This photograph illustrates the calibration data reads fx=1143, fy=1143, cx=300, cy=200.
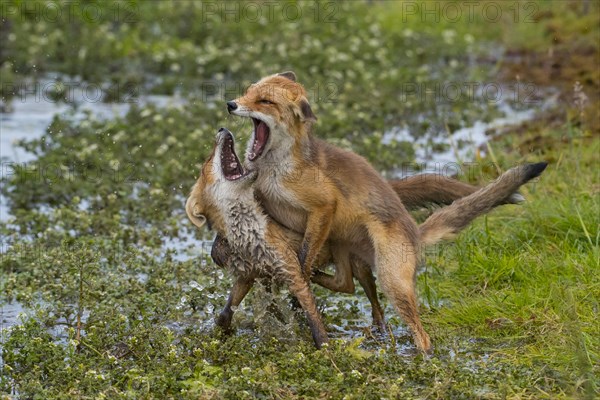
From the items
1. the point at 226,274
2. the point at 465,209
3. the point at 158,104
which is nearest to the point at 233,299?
the point at 226,274

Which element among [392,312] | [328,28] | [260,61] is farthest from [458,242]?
[328,28]

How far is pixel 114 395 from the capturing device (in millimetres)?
6570

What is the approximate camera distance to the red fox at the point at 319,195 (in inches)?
298

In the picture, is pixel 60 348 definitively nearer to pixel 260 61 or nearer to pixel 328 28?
pixel 260 61

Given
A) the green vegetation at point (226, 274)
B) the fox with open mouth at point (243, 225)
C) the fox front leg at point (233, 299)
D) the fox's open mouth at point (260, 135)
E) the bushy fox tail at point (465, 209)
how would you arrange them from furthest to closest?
the bushy fox tail at point (465, 209), the fox front leg at point (233, 299), the fox's open mouth at point (260, 135), the fox with open mouth at point (243, 225), the green vegetation at point (226, 274)

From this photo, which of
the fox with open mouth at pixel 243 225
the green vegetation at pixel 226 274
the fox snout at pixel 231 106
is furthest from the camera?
the fox with open mouth at pixel 243 225

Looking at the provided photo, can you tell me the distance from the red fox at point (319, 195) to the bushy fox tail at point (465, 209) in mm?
197

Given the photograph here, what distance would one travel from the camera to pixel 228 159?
755 cm

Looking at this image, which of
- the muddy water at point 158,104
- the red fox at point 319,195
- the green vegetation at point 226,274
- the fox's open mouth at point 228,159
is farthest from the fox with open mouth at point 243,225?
the muddy water at point 158,104

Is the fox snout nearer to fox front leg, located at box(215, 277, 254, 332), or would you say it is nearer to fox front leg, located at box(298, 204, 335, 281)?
fox front leg, located at box(298, 204, 335, 281)

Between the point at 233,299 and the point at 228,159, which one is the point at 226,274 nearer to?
the point at 233,299

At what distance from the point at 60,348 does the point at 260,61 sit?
9.80m

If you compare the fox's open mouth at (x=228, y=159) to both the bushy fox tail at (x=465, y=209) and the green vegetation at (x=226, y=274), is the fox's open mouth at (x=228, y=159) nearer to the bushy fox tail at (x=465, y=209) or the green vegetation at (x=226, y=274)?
the green vegetation at (x=226, y=274)

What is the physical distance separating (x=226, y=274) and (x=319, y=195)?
175cm
